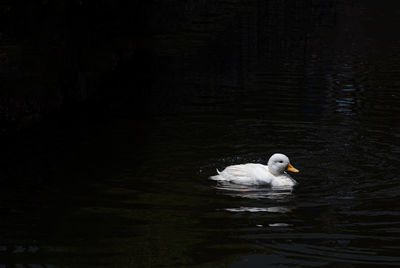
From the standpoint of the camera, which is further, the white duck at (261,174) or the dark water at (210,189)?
the white duck at (261,174)

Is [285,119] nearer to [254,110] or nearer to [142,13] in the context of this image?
[254,110]

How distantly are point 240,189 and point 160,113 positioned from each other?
777 cm

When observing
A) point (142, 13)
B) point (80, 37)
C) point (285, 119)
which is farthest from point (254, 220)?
point (142, 13)

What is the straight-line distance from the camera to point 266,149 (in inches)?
628

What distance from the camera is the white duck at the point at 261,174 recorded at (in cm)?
1297

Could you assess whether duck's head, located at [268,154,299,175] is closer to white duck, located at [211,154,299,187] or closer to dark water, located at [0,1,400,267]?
white duck, located at [211,154,299,187]

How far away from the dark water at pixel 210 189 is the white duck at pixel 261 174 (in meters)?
0.20

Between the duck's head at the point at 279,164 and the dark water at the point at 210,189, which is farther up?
the duck's head at the point at 279,164

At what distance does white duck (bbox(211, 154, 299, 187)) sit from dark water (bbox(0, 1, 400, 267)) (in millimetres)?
202

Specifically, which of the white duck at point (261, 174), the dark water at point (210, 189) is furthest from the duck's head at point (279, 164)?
the dark water at point (210, 189)

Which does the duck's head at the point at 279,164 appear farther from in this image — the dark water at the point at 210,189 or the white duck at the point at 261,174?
the dark water at the point at 210,189

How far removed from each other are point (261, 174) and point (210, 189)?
1012 millimetres

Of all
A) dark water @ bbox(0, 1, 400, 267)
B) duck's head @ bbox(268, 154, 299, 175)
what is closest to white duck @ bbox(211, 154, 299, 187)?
duck's head @ bbox(268, 154, 299, 175)

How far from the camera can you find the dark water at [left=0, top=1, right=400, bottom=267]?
9.83 m
